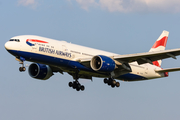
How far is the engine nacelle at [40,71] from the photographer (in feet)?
144

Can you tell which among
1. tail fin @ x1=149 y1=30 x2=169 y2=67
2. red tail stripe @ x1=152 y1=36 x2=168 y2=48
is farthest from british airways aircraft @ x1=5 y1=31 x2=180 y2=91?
red tail stripe @ x1=152 y1=36 x2=168 y2=48

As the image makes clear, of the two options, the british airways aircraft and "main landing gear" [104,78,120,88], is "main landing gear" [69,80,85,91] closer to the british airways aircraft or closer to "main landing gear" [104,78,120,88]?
the british airways aircraft


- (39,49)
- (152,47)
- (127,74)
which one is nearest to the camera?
(39,49)

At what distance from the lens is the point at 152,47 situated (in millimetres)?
51906

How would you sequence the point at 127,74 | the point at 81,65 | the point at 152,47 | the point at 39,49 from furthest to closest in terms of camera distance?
the point at 152,47 → the point at 127,74 → the point at 81,65 → the point at 39,49

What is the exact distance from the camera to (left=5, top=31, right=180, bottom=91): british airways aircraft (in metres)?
36.4

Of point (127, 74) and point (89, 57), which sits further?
point (127, 74)

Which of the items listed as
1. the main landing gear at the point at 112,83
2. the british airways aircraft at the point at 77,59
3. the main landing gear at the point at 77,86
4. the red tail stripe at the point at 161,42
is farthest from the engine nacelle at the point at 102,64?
the red tail stripe at the point at 161,42

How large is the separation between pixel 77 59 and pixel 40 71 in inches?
275

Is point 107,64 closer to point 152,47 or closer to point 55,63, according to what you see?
point 55,63

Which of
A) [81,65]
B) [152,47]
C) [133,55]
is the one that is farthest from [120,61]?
[152,47]

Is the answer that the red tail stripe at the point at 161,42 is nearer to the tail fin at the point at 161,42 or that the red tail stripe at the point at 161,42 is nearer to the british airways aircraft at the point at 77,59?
the tail fin at the point at 161,42

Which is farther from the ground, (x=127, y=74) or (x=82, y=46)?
(x=82, y=46)

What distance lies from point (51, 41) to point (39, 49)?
2014 mm
